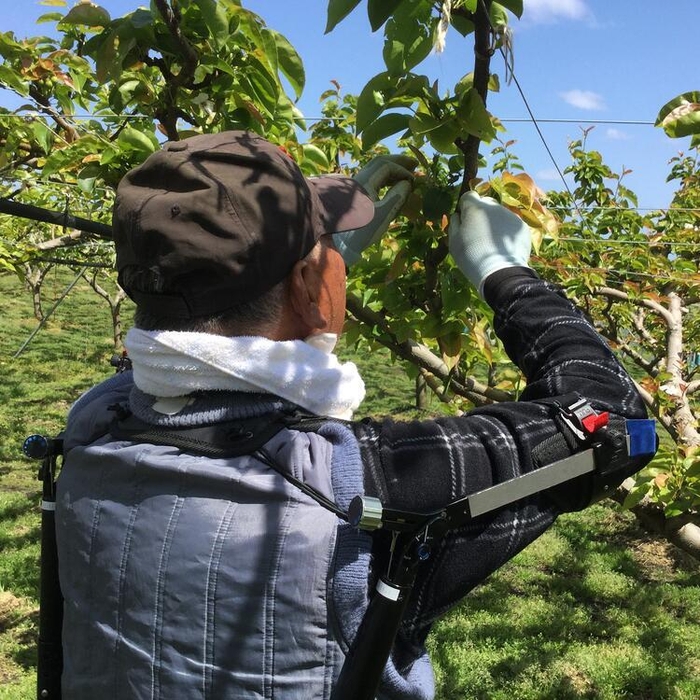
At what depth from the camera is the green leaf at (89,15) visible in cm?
166

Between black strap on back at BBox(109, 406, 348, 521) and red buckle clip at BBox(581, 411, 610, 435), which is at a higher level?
red buckle clip at BBox(581, 411, 610, 435)

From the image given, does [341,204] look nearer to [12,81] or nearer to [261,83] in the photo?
[261,83]

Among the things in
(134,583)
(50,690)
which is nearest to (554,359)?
(134,583)

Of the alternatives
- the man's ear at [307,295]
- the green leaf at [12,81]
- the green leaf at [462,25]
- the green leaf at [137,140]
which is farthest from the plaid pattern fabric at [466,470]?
the green leaf at [12,81]

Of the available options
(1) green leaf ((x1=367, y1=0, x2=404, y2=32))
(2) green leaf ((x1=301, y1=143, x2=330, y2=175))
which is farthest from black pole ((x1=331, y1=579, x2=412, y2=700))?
(2) green leaf ((x1=301, y1=143, x2=330, y2=175))

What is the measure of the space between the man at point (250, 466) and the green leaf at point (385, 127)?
651 millimetres

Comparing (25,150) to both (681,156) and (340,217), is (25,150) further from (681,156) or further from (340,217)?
(681,156)

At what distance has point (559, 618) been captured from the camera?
4734mm

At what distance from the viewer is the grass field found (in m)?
3.90

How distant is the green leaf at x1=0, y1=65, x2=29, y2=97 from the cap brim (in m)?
2.05

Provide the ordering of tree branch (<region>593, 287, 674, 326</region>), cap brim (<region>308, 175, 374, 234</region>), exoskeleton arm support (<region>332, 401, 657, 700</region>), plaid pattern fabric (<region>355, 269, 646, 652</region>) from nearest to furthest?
exoskeleton arm support (<region>332, 401, 657, 700</region>) → plaid pattern fabric (<region>355, 269, 646, 652</region>) → cap brim (<region>308, 175, 374, 234</region>) → tree branch (<region>593, 287, 674, 326</region>)

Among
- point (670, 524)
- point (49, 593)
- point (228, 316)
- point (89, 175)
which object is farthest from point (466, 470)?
point (670, 524)

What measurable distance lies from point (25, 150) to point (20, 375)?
9239 mm

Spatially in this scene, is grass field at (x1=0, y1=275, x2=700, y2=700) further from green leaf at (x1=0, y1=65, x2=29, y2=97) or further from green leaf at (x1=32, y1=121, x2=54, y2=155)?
green leaf at (x1=0, y1=65, x2=29, y2=97)
